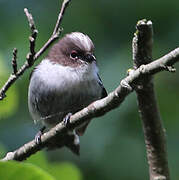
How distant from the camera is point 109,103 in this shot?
2.62 metres

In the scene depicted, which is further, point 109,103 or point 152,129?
point 152,129

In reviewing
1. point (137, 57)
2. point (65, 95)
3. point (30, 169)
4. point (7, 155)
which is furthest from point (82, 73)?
point (30, 169)

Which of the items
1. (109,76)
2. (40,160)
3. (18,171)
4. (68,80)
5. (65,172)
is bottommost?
(18,171)

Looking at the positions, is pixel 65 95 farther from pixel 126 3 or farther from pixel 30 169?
pixel 30 169

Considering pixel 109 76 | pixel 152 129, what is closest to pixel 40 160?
pixel 152 129

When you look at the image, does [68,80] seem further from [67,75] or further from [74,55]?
[74,55]

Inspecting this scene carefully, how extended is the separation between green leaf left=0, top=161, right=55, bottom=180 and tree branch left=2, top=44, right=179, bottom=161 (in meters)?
0.88

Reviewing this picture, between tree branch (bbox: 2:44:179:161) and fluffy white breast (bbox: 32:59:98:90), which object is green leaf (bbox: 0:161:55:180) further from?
fluffy white breast (bbox: 32:59:98:90)

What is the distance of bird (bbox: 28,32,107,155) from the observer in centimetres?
396

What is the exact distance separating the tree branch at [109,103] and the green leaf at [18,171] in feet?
2.87

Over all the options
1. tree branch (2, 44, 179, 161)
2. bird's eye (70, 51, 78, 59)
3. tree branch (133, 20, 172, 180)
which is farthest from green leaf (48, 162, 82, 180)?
bird's eye (70, 51, 78, 59)

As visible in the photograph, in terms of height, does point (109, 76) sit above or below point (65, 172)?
above

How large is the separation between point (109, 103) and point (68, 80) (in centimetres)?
139

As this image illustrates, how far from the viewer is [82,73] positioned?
3.97 meters
